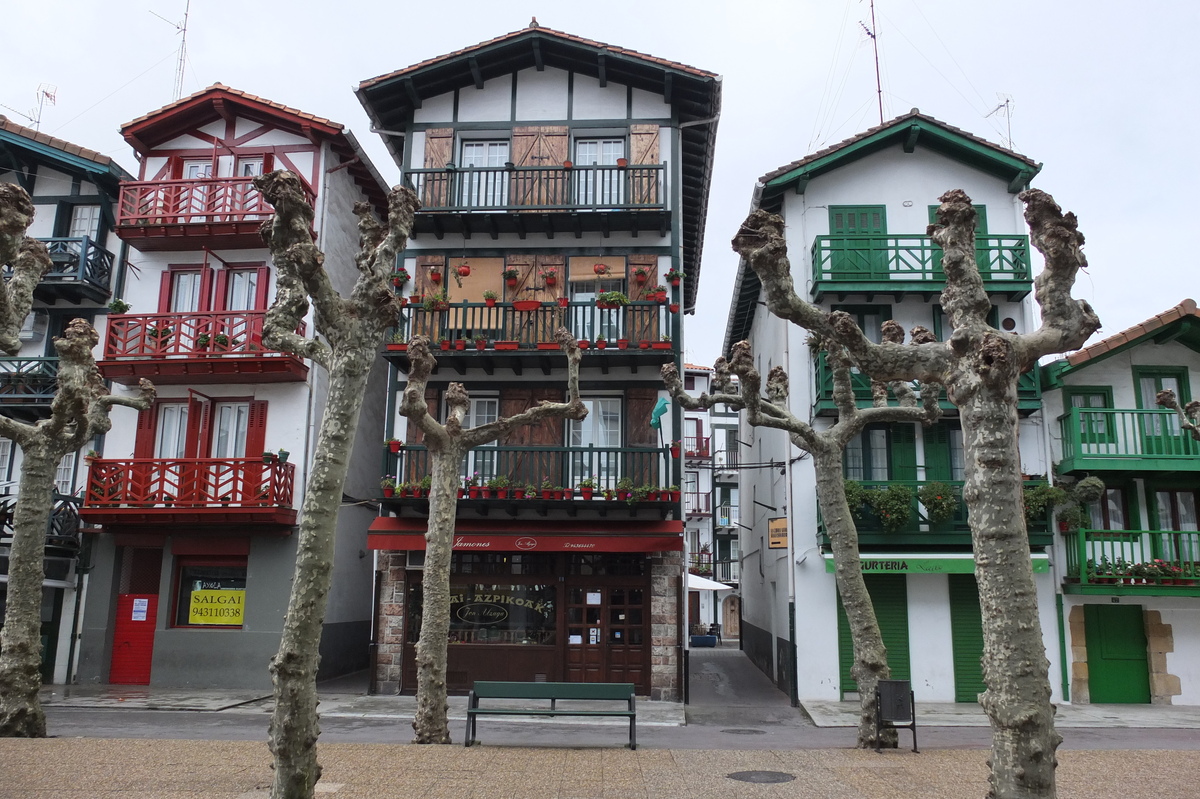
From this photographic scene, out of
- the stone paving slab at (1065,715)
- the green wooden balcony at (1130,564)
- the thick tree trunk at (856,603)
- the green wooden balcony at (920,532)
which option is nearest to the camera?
the thick tree trunk at (856,603)

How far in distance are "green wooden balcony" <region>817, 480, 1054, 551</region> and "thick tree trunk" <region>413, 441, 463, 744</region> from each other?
910cm

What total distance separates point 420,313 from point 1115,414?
50.8 ft

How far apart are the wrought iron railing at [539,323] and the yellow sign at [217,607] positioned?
22.7 feet

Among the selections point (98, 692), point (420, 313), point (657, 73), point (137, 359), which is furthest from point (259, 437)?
point (657, 73)

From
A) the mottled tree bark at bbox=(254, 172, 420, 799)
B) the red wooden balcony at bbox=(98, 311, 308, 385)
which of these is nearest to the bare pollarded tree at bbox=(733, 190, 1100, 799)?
the mottled tree bark at bbox=(254, 172, 420, 799)

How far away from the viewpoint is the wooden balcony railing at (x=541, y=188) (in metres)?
20.6

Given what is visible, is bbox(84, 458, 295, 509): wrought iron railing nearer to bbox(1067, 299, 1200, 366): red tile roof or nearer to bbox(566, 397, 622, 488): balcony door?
bbox(566, 397, 622, 488): balcony door

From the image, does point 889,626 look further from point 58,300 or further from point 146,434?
point 58,300

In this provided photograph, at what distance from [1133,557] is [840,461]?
988cm

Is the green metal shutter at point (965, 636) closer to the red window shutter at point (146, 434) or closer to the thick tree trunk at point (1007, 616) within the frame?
the thick tree trunk at point (1007, 616)

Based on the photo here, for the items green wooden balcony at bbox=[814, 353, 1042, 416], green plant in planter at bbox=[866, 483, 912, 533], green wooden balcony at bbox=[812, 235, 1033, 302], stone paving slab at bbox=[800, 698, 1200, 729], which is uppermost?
green wooden balcony at bbox=[812, 235, 1033, 302]

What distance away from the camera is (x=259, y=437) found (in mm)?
20703

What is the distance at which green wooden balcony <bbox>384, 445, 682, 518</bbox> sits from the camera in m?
19.0

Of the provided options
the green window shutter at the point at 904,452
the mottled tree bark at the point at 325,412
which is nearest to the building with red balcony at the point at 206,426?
the mottled tree bark at the point at 325,412
